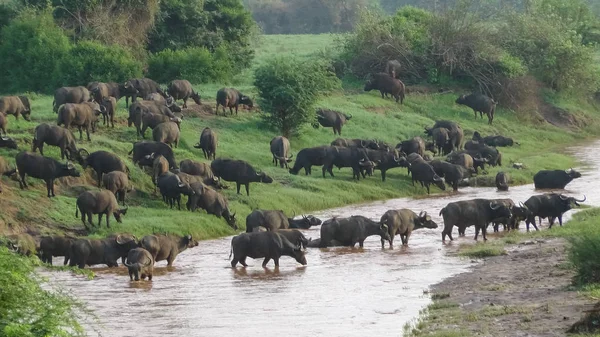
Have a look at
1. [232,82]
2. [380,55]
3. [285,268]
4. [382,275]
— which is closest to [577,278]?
[382,275]

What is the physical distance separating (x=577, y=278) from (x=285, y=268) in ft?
23.1

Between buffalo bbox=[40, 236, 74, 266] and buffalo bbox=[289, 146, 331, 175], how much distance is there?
11.7 m

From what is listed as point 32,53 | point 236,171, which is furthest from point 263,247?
point 32,53

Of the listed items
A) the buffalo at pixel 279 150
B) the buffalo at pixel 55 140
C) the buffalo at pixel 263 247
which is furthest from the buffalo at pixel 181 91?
the buffalo at pixel 263 247

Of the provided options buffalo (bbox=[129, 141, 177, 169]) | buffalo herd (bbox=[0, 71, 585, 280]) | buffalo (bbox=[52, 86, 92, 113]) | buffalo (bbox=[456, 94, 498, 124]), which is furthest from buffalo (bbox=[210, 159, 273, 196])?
buffalo (bbox=[456, 94, 498, 124])

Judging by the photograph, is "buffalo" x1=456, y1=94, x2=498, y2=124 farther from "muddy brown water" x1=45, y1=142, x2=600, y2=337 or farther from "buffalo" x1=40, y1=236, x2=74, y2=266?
"buffalo" x1=40, y1=236, x2=74, y2=266

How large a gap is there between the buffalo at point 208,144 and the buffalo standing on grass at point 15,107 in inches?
180

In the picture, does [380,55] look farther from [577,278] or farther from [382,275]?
[577,278]

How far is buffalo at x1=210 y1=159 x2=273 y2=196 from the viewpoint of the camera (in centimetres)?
2927

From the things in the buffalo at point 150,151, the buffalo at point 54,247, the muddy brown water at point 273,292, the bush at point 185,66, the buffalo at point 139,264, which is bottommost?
the muddy brown water at point 273,292

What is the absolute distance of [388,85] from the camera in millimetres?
46219

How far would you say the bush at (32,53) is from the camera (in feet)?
133

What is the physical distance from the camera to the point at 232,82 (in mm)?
45594

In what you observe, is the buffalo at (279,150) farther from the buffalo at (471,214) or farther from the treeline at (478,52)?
the treeline at (478,52)
